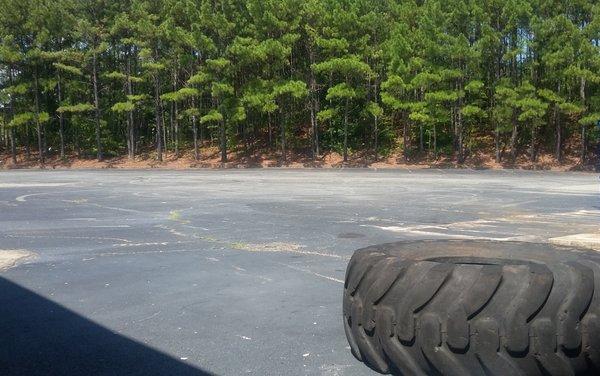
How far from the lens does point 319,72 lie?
148ft

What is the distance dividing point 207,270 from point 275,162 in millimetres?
37104

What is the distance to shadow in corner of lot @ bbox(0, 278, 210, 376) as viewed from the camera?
4258 millimetres

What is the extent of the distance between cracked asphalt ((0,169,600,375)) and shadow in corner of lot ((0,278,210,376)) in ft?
0.05

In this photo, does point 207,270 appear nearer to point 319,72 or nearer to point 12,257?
point 12,257

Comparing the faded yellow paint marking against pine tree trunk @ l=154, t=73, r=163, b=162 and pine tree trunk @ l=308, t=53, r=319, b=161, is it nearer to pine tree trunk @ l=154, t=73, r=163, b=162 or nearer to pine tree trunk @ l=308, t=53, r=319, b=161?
pine tree trunk @ l=308, t=53, r=319, b=161

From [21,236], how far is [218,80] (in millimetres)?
35164

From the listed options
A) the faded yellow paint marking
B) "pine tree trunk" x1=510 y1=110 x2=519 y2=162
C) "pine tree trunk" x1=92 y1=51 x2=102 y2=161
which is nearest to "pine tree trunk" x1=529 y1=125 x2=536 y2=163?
"pine tree trunk" x1=510 y1=110 x2=519 y2=162

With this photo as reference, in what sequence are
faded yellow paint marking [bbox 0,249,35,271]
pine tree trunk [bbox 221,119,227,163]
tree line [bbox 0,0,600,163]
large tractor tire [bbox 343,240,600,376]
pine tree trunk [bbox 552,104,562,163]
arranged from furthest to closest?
pine tree trunk [bbox 221,119,227,163]
tree line [bbox 0,0,600,163]
pine tree trunk [bbox 552,104,562,163]
faded yellow paint marking [bbox 0,249,35,271]
large tractor tire [bbox 343,240,600,376]

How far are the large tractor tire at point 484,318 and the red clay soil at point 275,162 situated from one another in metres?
36.0

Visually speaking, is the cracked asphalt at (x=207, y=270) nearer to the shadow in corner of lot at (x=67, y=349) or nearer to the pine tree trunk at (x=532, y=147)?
the shadow in corner of lot at (x=67, y=349)

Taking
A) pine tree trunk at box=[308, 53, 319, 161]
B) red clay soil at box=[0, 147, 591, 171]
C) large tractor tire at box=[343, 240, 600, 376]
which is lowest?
red clay soil at box=[0, 147, 591, 171]

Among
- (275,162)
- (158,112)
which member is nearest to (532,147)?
(275,162)

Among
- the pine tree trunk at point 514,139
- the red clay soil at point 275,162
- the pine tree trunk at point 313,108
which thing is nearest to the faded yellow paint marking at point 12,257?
the red clay soil at point 275,162

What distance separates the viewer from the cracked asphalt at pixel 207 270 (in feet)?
15.0
